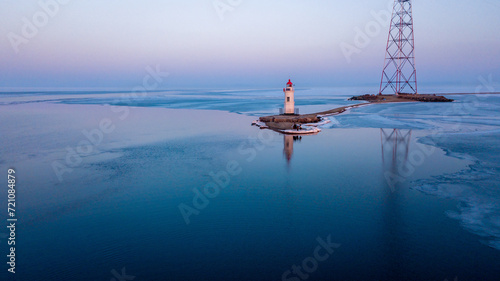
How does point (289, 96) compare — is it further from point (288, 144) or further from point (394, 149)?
point (394, 149)

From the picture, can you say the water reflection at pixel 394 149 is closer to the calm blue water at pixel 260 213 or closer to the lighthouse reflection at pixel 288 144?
the calm blue water at pixel 260 213

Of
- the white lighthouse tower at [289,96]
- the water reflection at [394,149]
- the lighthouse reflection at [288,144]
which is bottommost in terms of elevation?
the water reflection at [394,149]

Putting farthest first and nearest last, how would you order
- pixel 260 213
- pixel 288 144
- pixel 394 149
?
pixel 288 144, pixel 394 149, pixel 260 213

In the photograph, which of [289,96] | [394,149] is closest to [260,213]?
[394,149]

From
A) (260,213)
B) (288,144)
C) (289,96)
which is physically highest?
(289,96)

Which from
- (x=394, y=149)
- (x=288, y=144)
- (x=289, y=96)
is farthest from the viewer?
(x=289, y=96)

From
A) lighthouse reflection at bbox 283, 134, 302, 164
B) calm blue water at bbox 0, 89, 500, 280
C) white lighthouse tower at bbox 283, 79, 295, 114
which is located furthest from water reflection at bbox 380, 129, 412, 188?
white lighthouse tower at bbox 283, 79, 295, 114

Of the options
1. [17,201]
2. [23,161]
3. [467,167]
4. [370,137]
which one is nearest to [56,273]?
[17,201]

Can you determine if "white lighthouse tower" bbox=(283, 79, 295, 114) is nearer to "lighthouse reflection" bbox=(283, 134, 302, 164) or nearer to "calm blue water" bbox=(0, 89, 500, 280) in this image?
"lighthouse reflection" bbox=(283, 134, 302, 164)

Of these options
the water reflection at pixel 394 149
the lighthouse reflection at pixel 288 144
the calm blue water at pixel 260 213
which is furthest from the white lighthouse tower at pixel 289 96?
the calm blue water at pixel 260 213
